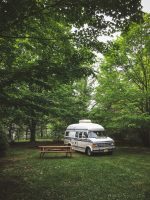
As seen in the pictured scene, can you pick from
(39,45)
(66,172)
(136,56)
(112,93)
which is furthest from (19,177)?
(136,56)

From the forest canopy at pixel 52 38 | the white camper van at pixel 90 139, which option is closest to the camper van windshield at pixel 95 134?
the white camper van at pixel 90 139

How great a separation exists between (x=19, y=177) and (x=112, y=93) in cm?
1323

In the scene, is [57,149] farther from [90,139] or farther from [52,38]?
[52,38]

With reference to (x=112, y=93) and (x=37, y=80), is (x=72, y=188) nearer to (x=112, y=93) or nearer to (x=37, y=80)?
(x=37, y=80)

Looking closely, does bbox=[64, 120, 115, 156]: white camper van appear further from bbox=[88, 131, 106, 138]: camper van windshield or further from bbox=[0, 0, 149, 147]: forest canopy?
bbox=[0, 0, 149, 147]: forest canopy

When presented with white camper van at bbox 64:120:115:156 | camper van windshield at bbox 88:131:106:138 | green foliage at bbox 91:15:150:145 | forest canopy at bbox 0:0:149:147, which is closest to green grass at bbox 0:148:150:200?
forest canopy at bbox 0:0:149:147

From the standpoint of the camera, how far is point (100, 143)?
21703 mm

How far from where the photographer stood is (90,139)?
22016 mm

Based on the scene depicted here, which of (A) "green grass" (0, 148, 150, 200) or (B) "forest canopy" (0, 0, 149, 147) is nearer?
(B) "forest canopy" (0, 0, 149, 147)

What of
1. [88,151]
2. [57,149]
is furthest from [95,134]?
[57,149]

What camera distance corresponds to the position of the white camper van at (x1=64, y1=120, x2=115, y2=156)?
71.0 ft

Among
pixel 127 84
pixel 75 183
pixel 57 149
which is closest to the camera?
pixel 75 183

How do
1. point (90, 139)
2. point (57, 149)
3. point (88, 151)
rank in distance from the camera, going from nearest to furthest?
1. point (57, 149)
2. point (90, 139)
3. point (88, 151)

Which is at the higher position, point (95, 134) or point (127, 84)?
point (127, 84)
